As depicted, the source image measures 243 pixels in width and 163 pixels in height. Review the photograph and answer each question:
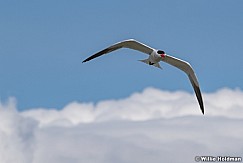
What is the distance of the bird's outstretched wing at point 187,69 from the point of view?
70.8m

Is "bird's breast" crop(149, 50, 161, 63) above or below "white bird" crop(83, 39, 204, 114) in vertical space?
below

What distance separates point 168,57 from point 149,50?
11.1 feet

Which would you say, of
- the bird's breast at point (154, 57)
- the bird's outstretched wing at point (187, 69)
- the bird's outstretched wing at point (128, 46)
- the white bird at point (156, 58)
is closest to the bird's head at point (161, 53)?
the white bird at point (156, 58)

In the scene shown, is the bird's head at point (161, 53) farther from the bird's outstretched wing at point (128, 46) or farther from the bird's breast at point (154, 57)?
the bird's outstretched wing at point (128, 46)

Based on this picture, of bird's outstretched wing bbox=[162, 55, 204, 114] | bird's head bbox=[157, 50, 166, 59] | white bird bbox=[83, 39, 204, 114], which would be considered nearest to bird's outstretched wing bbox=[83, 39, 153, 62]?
white bird bbox=[83, 39, 204, 114]

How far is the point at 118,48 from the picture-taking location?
68688 millimetres

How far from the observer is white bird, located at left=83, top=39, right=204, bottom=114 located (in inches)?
2608

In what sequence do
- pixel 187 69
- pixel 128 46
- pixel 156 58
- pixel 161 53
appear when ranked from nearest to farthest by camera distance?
pixel 156 58
pixel 161 53
pixel 128 46
pixel 187 69

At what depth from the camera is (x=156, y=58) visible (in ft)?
217

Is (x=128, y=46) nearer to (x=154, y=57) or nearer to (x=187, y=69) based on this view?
(x=154, y=57)

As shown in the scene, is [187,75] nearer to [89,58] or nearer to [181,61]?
[181,61]

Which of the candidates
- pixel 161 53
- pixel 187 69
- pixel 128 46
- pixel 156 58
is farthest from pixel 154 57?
pixel 187 69

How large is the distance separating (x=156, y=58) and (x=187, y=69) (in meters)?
7.01

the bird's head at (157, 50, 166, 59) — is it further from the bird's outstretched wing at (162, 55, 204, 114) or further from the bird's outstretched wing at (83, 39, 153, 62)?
the bird's outstretched wing at (162, 55, 204, 114)
